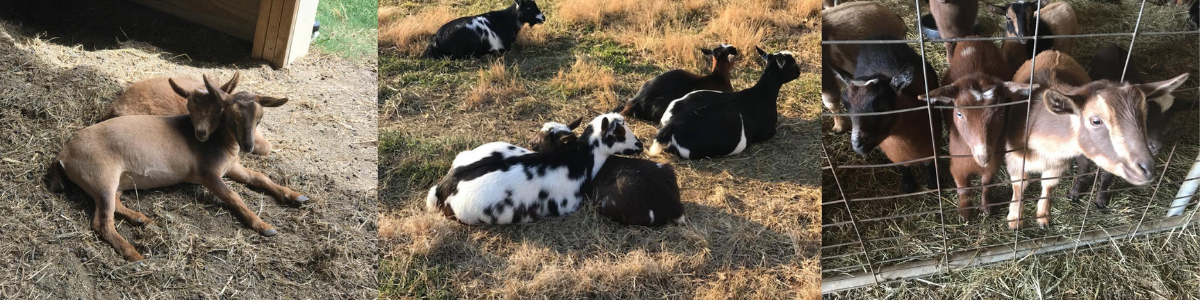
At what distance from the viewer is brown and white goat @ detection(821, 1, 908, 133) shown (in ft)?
14.6

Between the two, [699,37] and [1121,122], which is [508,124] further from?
[1121,122]

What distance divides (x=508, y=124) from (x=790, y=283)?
210 cm

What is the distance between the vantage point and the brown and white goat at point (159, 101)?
11.3 ft

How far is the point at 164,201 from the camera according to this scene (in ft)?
10.6

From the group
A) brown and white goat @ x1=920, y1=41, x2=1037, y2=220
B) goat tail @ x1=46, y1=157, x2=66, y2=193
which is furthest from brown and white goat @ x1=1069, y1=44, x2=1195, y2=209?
goat tail @ x1=46, y1=157, x2=66, y2=193

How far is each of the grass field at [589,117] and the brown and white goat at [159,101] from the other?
807 mm

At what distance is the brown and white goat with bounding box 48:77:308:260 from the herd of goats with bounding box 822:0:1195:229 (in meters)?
2.49

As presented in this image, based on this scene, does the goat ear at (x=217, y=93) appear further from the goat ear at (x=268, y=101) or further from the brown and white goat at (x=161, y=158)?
the goat ear at (x=268, y=101)

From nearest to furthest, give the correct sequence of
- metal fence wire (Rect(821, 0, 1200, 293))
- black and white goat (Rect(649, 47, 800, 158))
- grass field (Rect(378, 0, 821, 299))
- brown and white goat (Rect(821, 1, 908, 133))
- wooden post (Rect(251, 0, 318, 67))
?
grass field (Rect(378, 0, 821, 299))
metal fence wire (Rect(821, 0, 1200, 293))
black and white goat (Rect(649, 47, 800, 158))
brown and white goat (Rect(821, 1, 908, 133))
wooden post (Rect(251, 0, 318, 67))

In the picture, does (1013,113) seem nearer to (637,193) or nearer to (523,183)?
(637,193)

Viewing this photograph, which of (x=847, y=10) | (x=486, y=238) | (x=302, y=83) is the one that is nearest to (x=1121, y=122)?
(x=847, y=10)

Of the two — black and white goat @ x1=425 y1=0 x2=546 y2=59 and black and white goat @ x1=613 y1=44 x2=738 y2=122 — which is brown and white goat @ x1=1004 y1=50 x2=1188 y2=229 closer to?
black and white goat @ x1=613 y1=44 x2=738 y2=122

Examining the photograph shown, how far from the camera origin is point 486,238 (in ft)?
11.2

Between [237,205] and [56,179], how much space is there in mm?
645
